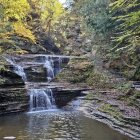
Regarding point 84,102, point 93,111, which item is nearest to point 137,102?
point 93,111

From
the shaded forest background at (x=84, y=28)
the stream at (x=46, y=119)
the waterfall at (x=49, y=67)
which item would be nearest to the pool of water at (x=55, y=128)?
the stream at (x=46, y=119)

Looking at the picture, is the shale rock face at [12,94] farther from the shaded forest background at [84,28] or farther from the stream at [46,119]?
the shaded forest background at [84,28]

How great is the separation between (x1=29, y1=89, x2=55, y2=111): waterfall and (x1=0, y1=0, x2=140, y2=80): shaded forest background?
9.81 feet

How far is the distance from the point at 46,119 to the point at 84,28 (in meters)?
16.3

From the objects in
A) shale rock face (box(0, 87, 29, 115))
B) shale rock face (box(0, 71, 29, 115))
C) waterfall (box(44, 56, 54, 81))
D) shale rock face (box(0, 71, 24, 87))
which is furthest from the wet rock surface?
→ waterfall (box(44, 56, 54, 81))

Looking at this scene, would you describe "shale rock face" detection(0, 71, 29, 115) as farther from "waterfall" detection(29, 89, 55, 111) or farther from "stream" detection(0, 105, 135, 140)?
"stream" detection(0, 105, 135, 140)

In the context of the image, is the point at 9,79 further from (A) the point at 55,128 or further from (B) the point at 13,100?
(A) the point at 55,128

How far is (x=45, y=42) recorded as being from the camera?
36.2 m

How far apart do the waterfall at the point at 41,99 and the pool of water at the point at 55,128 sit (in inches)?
89.6

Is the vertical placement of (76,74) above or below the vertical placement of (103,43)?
below

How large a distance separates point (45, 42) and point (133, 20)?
2848cm

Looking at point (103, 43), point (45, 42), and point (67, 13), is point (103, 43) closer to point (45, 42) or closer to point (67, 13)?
point (45, 42)

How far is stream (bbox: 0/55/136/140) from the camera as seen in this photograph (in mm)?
12484

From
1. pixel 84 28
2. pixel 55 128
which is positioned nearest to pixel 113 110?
pixel 55 128
